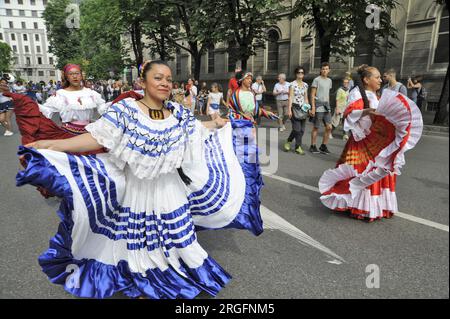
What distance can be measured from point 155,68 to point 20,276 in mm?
2119

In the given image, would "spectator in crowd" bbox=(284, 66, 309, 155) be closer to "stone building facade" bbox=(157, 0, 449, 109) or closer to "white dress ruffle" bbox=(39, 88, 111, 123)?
"white dress ruffle" bbox=(39, 88, 111, 123)

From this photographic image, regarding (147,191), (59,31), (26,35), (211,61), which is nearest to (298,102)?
(147,191)

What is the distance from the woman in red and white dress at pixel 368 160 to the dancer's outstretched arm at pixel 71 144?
278cm

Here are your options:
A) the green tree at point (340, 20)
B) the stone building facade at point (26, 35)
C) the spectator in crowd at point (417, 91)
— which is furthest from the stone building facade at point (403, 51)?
the stone building facade at point (26, 35)

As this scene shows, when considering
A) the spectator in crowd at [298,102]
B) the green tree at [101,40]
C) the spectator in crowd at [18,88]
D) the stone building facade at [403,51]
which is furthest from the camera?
the green tree at [101,40]

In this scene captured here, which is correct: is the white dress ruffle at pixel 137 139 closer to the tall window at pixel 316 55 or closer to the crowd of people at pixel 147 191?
the crowd of people at pixel 147 191

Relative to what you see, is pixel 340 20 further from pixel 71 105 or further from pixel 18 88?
pixel 18 88

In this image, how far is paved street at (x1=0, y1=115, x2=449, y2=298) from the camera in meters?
2.76

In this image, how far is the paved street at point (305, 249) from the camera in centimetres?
276

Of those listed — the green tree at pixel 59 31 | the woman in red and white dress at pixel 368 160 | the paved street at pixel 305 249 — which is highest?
the green tree at pixel 59 31

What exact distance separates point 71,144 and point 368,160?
317 cm

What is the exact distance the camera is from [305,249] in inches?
136

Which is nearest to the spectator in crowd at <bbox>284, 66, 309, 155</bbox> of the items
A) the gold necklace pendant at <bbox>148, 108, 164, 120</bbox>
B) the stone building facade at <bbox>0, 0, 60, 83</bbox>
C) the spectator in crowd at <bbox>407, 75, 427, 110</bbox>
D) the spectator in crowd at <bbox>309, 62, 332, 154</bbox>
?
the spectator in crowd at <bbox>309, 62, 332, 154</bbox>

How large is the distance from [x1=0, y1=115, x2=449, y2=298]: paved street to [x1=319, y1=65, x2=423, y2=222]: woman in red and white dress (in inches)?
8.3
